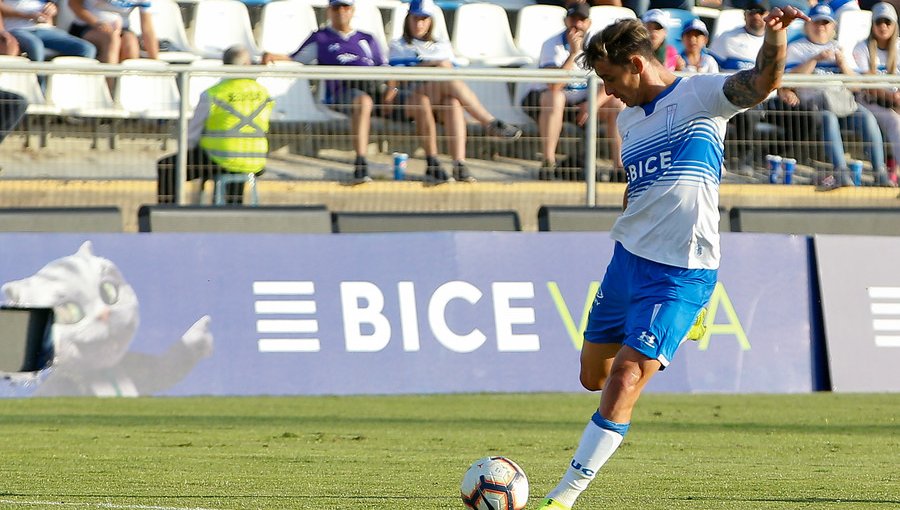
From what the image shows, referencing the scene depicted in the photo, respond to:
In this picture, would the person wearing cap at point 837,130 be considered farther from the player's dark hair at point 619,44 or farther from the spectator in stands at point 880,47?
the player's dark hair at point 619,44

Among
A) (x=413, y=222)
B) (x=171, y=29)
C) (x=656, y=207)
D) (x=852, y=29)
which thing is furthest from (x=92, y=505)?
(x=852, y=29)

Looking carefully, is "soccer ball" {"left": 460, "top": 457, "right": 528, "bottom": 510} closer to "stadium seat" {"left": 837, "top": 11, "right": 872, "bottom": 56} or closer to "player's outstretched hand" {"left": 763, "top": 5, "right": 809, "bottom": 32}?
"player's outstretched hand" {"left": 763, "top": 5, "right": 809, "bottom": 32}

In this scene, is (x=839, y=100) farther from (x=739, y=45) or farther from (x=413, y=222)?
(x=413, y=222)

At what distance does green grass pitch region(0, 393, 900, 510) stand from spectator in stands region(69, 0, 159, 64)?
472 centimetres

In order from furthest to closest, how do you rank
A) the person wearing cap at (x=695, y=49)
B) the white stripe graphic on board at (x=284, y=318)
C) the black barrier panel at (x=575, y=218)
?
the person wearing cap at (x=695, y=49) < the black barrier panel at (x=575, y=218) < the white stripe graphic on board at (x=284, y=318)

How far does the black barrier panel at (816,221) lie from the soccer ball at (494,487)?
26.6 feet

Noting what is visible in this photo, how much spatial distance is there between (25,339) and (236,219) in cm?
215

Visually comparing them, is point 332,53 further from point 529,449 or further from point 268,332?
point 529,449

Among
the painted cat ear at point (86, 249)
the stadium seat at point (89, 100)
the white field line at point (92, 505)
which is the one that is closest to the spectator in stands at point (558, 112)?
the stadium seat at point (89, 100)

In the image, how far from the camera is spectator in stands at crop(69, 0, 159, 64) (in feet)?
51.3

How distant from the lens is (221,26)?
17.4 meters

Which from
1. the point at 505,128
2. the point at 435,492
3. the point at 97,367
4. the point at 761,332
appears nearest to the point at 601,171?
the point at 505,128

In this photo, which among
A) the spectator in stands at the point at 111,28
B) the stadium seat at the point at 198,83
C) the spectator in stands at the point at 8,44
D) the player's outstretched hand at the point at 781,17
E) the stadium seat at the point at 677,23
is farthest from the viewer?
the stadium seat at the point at 677,23

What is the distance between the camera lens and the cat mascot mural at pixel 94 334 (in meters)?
12.5
